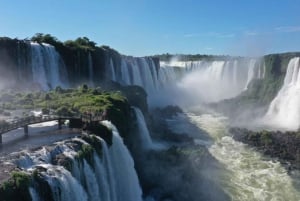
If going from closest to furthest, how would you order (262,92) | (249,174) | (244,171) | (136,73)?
(249,174) < (244,171) < (136,73) < (262,92)

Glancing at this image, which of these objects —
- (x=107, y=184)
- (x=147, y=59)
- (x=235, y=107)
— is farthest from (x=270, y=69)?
(x=107, y=184)

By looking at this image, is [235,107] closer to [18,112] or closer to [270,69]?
[270,69]

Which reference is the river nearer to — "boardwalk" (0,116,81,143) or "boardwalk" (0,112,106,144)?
"boardwalk" (0,112,106,144)

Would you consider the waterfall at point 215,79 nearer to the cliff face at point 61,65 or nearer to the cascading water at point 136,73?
the cascading water at point 136,73

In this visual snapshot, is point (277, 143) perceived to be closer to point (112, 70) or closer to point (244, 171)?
point (244, 171)

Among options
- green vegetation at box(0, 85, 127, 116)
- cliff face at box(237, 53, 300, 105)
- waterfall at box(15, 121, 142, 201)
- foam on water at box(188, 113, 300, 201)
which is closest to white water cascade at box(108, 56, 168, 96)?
cliff face at box(237, 53, 300, 105)

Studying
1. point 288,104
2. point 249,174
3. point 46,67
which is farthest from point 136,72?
point 249,174
